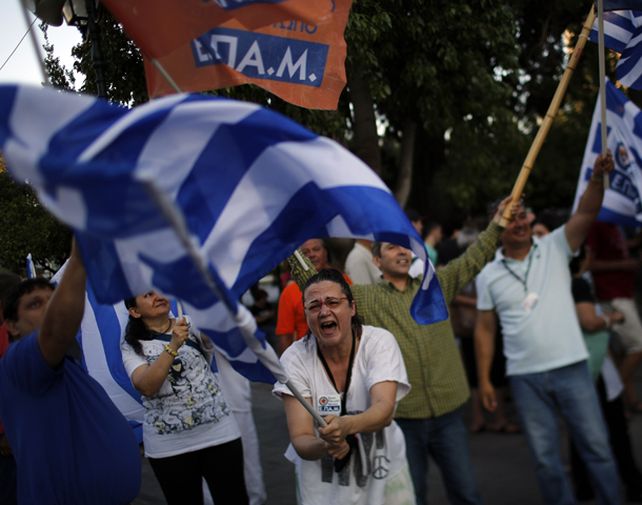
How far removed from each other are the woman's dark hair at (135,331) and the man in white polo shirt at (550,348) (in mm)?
2184

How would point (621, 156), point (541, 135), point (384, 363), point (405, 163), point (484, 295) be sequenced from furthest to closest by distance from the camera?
point (405, 163) → point (621, 156) → point (484, 295) → point (541, 135) → point (384, 363)

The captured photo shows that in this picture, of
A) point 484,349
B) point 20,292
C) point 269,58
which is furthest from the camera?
point 484,349

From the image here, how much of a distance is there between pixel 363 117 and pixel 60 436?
491cm

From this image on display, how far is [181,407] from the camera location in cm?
→ 426

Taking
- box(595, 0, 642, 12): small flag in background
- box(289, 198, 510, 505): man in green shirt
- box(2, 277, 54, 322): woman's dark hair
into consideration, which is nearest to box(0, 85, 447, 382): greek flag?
box(2, 277, 54, 322): woman's dark hair

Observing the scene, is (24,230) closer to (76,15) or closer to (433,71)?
(76,15)

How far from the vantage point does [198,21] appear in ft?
11.9

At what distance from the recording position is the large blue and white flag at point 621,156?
18.0 ft

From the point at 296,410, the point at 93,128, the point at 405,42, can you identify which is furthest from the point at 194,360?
the point at 405,42

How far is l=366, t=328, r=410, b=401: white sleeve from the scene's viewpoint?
364 cm

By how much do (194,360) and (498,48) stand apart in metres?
4.63

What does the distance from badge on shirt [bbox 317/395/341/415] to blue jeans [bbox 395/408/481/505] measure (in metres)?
1.18

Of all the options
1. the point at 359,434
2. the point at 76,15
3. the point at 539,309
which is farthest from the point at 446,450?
the point at 76,15

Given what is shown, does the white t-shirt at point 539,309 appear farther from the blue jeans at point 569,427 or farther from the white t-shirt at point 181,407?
the white t-shirt at point 181,407
